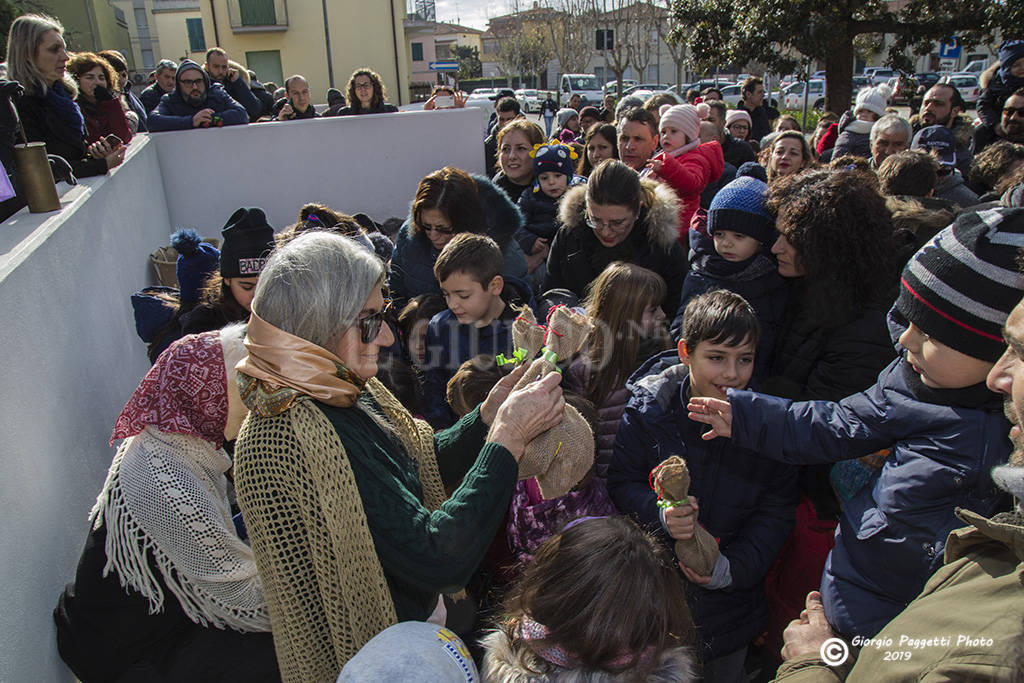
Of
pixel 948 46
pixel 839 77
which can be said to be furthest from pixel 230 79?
pixel 948 46

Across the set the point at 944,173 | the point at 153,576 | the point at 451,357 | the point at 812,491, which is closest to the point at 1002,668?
the point at 812,491

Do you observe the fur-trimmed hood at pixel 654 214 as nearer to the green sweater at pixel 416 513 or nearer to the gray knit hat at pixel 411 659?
the green sweater at pixel 416 513

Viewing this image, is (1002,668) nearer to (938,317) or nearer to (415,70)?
(938,317)

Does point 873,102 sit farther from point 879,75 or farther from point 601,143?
point 879,75

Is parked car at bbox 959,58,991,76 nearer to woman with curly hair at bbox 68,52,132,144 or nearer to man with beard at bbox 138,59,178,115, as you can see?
man with beard at bbox 138,59,178,115

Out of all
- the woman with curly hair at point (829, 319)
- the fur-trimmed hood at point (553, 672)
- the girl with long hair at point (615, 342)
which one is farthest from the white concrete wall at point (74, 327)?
the woman with curly hair at point (829, 319)

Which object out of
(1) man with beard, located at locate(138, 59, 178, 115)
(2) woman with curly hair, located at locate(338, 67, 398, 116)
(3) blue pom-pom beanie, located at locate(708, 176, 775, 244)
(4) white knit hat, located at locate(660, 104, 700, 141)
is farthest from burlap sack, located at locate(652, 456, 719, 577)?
(1) man with beard, located at locate(138, 59, 178, 115)

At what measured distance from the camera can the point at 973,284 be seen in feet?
5.38

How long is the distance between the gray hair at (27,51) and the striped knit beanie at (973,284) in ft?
17.0

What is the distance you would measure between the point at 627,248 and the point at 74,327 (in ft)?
9.06

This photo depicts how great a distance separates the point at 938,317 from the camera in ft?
5.51

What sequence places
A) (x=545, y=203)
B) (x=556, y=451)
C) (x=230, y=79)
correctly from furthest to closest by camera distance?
(x=230, y=79) < (x=545, y=203) < (x=556, y=451)

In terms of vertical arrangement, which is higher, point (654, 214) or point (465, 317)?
point (654, 214)

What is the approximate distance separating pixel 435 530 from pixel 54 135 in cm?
441
